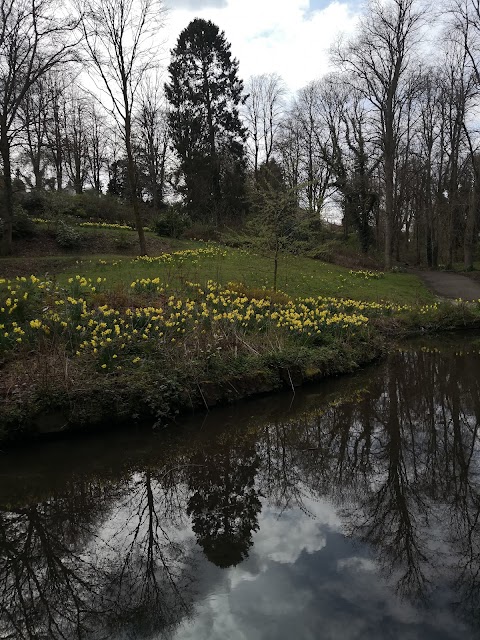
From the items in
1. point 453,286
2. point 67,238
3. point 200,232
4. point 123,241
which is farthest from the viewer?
point 200,232

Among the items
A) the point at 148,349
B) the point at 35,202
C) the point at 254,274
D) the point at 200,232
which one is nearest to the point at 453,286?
the point at 254,274

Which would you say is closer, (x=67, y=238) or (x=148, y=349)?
(x=148, y=349)

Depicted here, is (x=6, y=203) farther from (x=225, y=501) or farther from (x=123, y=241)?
(x=225, y=501)

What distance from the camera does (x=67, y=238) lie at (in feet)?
62.3

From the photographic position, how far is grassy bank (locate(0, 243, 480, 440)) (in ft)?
18.8

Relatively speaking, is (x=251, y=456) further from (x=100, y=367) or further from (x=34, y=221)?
(x=34, y=221)

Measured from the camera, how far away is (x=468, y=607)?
2766mm

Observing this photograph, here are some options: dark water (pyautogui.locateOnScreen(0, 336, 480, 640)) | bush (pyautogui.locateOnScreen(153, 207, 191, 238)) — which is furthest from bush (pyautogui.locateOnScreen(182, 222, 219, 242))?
dark water (pyautogui.locateOnScreen(0, 336, 480, 640))

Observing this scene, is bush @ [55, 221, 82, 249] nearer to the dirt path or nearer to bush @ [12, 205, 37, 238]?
bush @ [12, 205, 37, 238]

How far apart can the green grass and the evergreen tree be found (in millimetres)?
13178

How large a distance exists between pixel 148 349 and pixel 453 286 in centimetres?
1665

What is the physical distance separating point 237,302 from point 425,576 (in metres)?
6.51

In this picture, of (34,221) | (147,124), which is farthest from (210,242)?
(147,124)

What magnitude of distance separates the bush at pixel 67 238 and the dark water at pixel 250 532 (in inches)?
598
